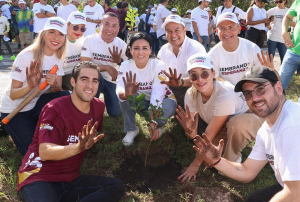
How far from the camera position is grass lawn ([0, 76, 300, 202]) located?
3055 millimetres

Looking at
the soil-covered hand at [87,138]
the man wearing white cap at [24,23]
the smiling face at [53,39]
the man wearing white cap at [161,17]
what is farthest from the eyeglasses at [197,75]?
the man wearing white cap at [24,23]

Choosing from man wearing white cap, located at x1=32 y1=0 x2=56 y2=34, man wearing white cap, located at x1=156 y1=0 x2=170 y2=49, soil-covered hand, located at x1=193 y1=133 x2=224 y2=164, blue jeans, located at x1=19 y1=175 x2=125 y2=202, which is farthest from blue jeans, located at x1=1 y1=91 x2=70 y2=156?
A: man wearing white cap, located at x1=156 y1=0 x2=170 y2=49

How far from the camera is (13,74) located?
136 inches

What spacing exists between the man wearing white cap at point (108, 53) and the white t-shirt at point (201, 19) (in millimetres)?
4292

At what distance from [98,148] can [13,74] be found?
5.05ft

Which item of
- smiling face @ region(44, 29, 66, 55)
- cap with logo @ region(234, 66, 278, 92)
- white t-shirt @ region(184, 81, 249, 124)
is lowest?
white t-shirt @ region(184, 81, 249, 124)

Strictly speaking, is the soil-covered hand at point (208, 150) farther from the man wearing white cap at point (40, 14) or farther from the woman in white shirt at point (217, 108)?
the man wearing white cap at point (40, 14)

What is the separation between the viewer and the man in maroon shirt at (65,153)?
2.44 m

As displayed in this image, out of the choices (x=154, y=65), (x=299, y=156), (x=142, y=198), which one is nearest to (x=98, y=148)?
(x=142, y=198)

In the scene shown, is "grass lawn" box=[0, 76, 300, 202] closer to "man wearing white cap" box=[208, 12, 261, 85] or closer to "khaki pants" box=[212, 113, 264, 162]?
"khaki pants" box=[212, 113, 264, 162]

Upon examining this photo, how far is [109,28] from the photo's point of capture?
15.3ft

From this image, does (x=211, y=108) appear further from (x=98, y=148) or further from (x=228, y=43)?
(x=98, y=148)

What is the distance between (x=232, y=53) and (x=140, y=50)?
1327 mm

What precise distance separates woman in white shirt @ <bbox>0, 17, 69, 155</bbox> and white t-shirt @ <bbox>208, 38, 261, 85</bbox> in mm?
2260
